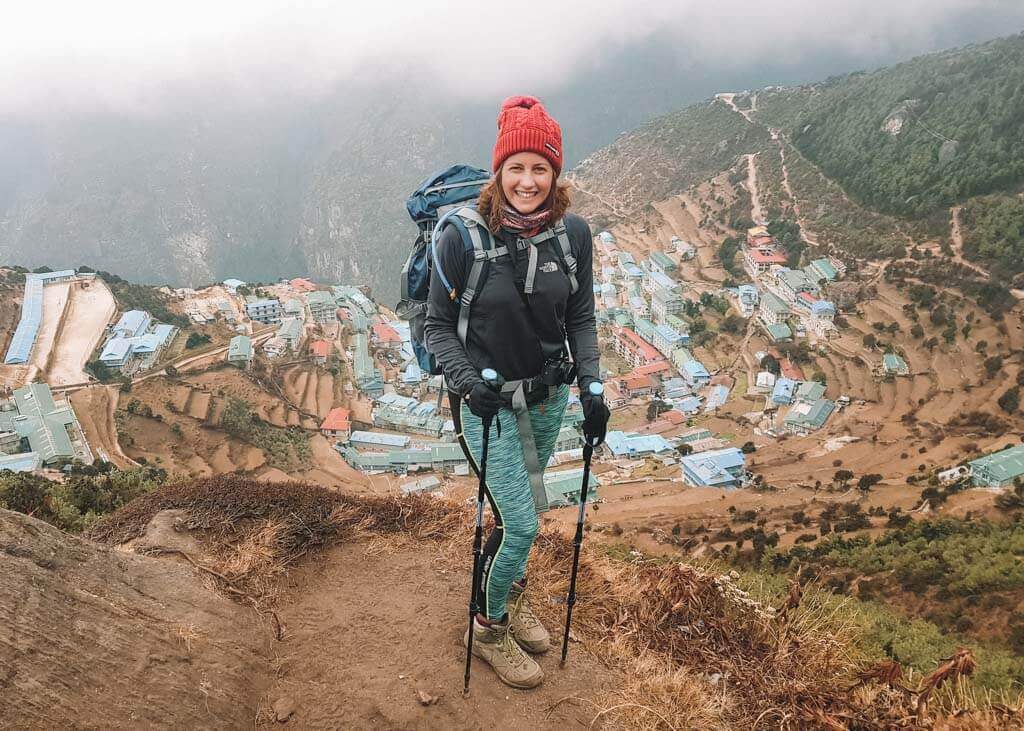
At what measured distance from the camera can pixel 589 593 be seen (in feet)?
12.7

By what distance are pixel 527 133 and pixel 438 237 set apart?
0.58 m

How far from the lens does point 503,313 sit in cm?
260

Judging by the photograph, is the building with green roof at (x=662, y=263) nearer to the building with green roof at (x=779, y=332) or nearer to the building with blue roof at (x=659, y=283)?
the building with blue roof at (x=659, y=283)

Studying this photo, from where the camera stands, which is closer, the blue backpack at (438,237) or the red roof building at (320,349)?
the blue backpack at (438,237)

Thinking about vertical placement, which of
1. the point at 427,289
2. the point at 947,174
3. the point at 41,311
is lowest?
the point at 427,289

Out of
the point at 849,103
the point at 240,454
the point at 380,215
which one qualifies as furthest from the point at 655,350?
the point at 380,215

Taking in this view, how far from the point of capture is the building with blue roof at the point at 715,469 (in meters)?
28.7

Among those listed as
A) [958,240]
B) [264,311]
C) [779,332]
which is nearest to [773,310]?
[779,332]

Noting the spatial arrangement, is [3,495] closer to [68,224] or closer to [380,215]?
[380,215]

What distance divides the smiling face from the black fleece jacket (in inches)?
5.9

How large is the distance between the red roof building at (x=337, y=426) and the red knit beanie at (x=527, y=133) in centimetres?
3652

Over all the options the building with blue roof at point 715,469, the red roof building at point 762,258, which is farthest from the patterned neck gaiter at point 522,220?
the red roof building at point 762,258

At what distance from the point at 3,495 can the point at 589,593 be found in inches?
209

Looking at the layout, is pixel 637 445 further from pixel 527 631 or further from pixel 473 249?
pixel 473 249
